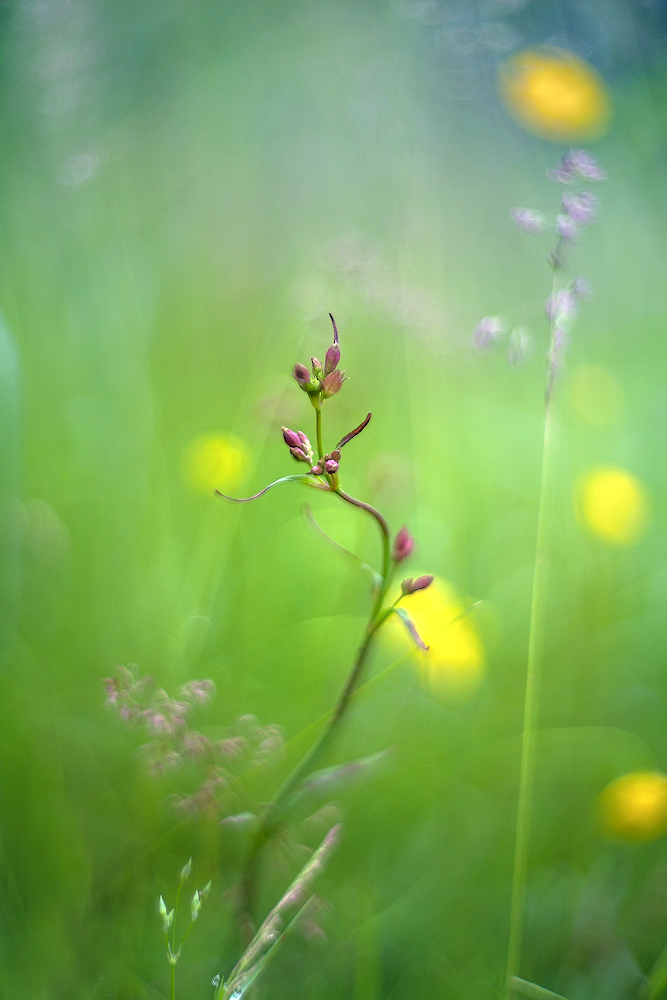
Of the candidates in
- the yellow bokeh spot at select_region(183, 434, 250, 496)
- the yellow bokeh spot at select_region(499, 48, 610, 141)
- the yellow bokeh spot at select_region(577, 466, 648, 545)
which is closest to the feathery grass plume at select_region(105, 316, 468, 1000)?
the yellow bokeh spot at select_region(183, 434, 250, 496)

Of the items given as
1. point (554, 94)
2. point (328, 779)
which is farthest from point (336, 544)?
point (554, 94)

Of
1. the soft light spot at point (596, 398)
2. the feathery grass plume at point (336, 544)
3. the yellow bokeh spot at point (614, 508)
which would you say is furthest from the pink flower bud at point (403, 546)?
the soft light spot at point (596, 398)

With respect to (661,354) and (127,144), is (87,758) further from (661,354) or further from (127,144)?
(661,354)

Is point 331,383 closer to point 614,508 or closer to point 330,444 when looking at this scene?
point 330,444

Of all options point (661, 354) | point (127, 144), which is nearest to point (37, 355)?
point (127, 144)

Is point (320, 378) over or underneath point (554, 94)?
underneath
